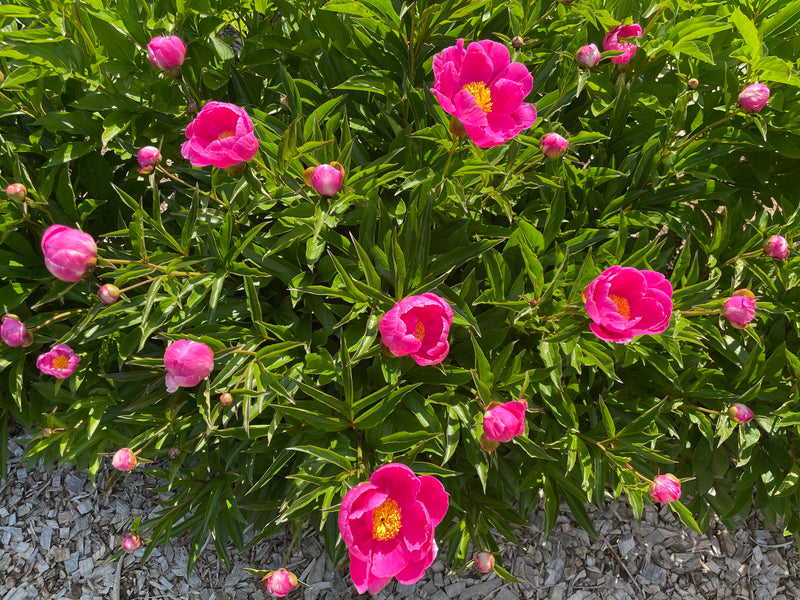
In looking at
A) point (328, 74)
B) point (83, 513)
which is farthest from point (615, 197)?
point (83, 513)

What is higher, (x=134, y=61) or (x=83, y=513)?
(x=134, y=61)

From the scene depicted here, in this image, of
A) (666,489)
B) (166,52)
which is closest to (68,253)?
(166,52)

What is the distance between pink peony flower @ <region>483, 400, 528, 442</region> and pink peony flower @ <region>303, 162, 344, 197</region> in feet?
2.63

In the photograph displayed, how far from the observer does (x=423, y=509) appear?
5.41 feet

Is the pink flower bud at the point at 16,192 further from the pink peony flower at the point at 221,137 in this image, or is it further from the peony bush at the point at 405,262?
the pink peony flower at the point at 221,137

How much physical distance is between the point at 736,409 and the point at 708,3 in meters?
1.58

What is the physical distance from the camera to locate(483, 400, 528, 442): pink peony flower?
5.63ft

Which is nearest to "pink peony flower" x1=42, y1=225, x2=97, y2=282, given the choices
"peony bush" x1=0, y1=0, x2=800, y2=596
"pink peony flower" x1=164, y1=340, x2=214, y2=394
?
"peony bush" x1=0, y1=0, x2=800, y2=596

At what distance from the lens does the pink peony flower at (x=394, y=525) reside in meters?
1.65

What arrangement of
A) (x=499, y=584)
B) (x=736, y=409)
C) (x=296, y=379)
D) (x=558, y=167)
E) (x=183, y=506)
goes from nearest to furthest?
(x=296, y=379) → (x=736, y=409) → (x=558, y=167) → (x=183, y=506) → (x=499, y=584)

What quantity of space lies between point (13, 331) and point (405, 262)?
1404 mm

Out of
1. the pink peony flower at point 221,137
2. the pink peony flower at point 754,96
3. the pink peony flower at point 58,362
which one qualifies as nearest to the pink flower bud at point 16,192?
the pink peony flower at point 58,362

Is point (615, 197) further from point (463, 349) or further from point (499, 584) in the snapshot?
point (499, 584)

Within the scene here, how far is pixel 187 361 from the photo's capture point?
1.73m
